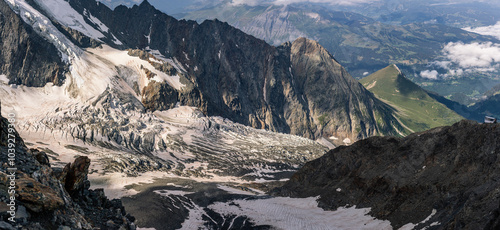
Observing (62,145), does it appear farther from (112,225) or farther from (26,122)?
(112,225)

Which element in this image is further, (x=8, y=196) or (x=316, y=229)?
(x=316, y=229)

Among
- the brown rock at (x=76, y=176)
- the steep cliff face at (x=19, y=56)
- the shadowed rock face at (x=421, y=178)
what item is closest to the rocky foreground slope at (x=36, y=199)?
the brown rock at (x=76, y=176)

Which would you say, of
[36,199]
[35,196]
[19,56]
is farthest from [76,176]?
[19,56]

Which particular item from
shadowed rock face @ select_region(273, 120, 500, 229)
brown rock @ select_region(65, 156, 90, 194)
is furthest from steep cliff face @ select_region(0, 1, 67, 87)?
brown rock @ select_region(65, 156, 90, 194)

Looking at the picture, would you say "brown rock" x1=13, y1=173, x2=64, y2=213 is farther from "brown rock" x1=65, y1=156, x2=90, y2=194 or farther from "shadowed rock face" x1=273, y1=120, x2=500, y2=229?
"shadowed rock face" x1=273, y1=120, x2=500, y2=229

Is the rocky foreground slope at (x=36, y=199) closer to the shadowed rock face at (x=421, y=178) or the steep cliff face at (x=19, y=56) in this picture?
the shadowed rock face at (x=421, y=178)

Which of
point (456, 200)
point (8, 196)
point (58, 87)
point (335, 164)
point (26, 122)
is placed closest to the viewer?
point (8, 196)

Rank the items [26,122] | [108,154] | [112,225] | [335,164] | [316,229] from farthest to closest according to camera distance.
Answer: [26,122]
[108,154]
[335,164]
[316,229]
[112,225]

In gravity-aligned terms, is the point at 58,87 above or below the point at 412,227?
above

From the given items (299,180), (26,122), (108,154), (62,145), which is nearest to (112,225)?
(299,180)
